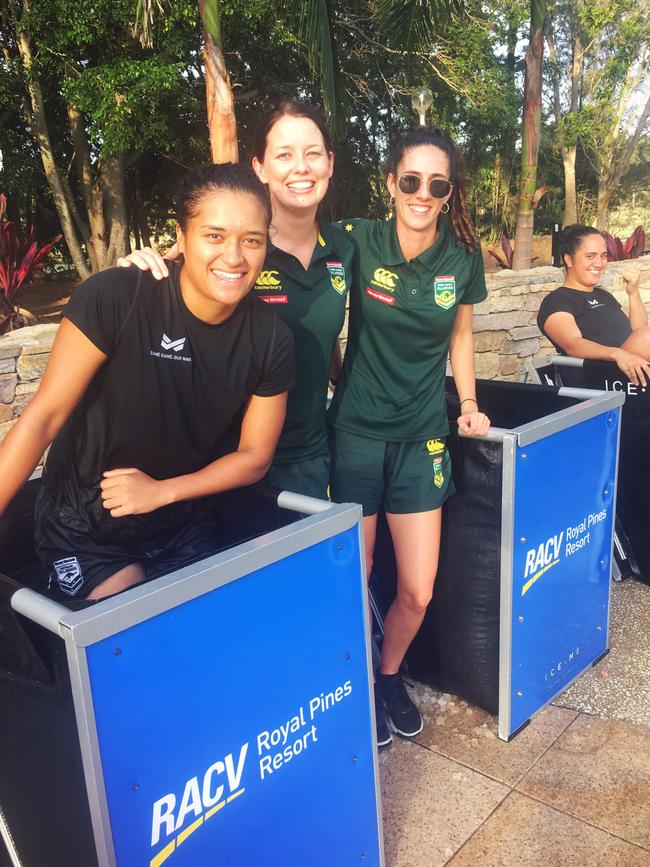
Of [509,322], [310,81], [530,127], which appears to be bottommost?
[509,322]

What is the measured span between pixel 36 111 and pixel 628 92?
18891 mm

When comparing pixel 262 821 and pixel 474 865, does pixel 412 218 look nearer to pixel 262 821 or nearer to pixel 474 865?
pixel 262 821

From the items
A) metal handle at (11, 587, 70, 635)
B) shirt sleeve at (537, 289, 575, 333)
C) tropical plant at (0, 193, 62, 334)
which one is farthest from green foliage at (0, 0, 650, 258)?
metal handle at (11, 587, 70, 635)

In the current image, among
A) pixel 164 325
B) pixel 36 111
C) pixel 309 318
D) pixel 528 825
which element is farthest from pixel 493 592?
pixel 36 111

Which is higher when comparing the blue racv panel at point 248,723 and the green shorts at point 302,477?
the green shorts at point 302,477

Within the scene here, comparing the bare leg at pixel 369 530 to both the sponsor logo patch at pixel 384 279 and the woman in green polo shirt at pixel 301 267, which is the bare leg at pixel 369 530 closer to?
the woman in green polo shirt at pixel 301 267

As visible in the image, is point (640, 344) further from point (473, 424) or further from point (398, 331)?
point (398, 331)

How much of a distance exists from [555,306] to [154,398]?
2.90 m

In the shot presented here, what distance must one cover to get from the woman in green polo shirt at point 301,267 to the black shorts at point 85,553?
466 millimetres

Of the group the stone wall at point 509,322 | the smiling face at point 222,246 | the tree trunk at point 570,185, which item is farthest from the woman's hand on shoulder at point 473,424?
the tree trunk at point 570,185

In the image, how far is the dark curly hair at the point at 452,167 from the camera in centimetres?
241

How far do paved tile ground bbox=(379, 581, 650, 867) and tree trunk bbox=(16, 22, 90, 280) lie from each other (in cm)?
1452

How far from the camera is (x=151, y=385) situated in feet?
5.86

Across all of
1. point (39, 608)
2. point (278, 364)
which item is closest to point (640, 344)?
point (278, 364)
